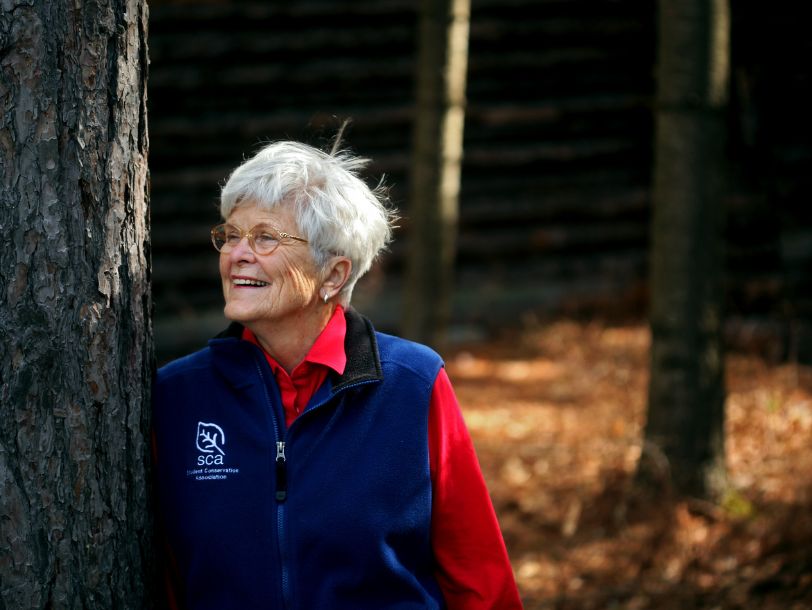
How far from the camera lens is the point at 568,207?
8742mm

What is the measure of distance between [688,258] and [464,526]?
8.11 feet

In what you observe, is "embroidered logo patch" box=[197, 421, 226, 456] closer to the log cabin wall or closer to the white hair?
the white hair

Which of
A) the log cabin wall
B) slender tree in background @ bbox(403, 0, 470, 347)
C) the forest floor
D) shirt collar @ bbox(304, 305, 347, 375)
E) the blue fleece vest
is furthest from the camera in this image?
the log cabin wall

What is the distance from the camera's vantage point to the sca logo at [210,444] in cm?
218

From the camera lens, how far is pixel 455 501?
2279 mm

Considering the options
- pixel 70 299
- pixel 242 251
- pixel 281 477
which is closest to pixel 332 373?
pixel 281 477

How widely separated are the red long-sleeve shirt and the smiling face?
0.13m

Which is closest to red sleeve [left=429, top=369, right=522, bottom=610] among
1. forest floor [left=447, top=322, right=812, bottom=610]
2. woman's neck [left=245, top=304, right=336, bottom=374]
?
woman's neck [left=245, top=304, right=336, bottom=374]

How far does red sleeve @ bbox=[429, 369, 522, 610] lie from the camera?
7.47 ft

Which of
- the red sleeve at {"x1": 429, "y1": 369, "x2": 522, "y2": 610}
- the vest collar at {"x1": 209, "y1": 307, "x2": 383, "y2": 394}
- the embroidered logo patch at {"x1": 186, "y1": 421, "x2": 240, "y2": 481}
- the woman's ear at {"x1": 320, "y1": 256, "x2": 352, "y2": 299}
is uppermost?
the woman's ear at {"x1": 320, "y1": 256, "x2": 352, "y2": 299}

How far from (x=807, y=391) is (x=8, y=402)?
5333 mm

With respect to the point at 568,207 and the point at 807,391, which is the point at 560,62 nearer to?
the point at 568,207

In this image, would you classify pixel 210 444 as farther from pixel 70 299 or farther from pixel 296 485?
pixel 70 299

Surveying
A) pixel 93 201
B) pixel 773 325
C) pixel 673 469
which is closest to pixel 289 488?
pixel 93 201
